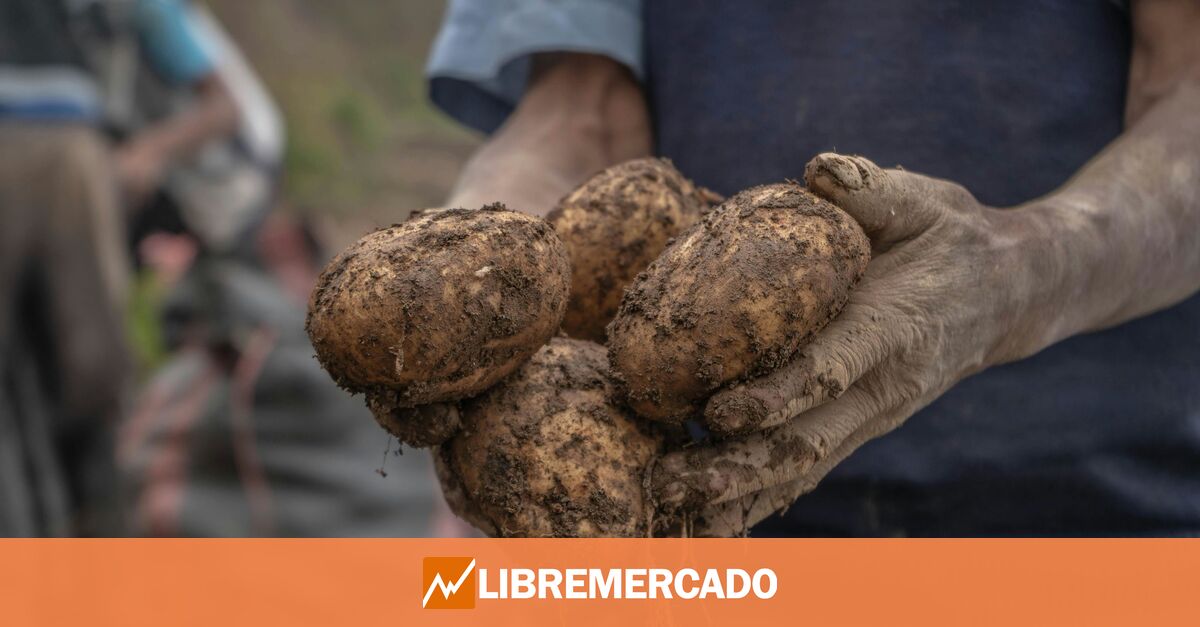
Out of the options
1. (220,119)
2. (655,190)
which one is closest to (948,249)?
(655,190)

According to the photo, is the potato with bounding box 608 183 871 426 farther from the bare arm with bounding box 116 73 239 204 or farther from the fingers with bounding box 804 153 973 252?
the bare arm with bounding box 116 73 239 204

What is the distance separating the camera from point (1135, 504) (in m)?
1.82

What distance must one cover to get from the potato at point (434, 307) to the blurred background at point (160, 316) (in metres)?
2.59

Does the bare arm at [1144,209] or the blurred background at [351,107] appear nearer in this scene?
the bare arm at [1144,209]

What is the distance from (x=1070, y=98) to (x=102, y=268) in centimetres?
352

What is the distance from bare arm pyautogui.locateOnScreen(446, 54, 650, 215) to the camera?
84.1 inches

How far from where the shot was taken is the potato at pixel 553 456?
1.47 m

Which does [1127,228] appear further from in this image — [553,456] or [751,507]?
[553,456]

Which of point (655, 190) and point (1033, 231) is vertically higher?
point (655, 190)

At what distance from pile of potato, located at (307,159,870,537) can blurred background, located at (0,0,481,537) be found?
2494 millimetres

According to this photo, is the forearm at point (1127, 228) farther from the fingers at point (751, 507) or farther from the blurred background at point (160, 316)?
the blurred background at point (160, 316)
